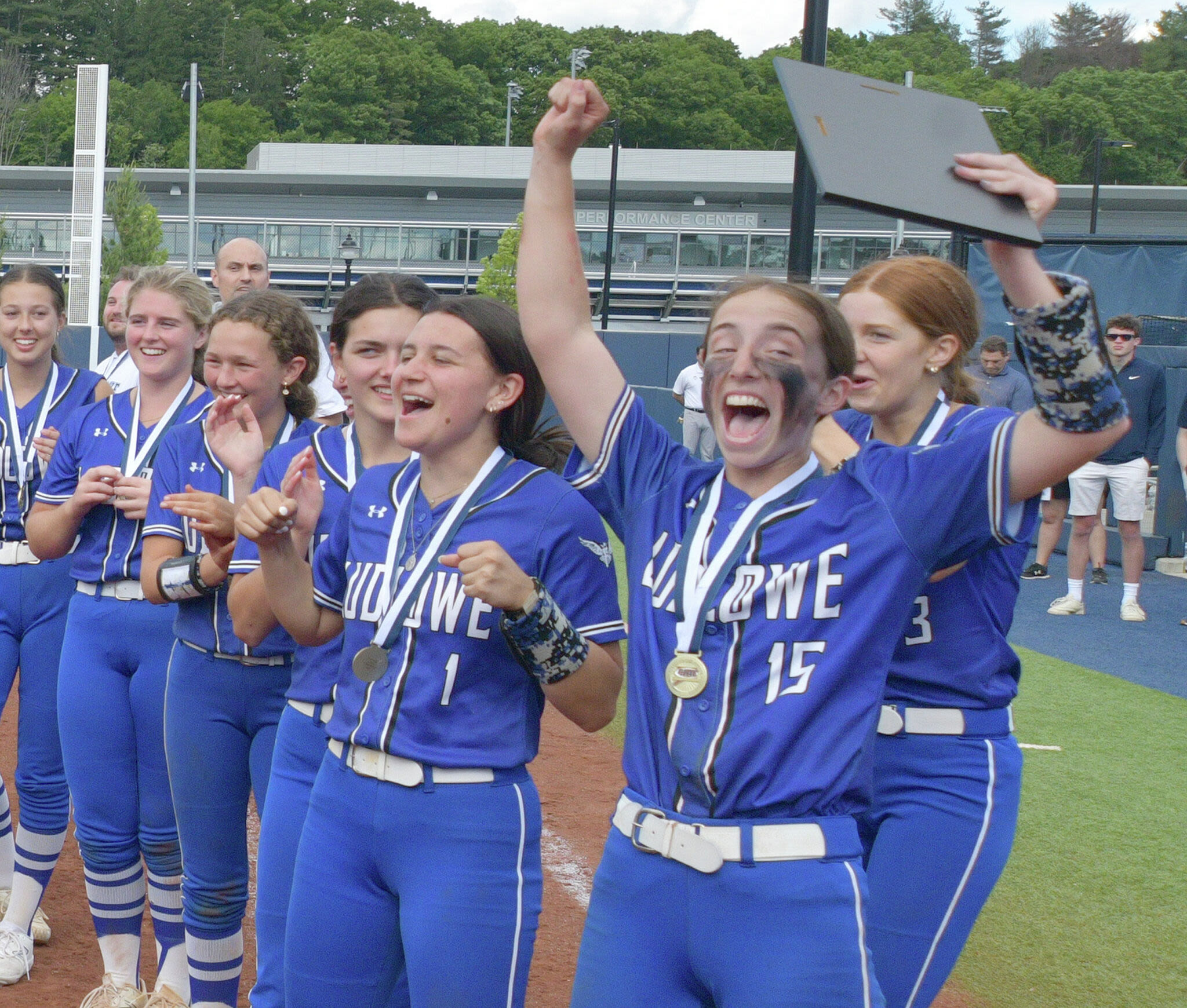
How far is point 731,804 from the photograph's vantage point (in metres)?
2.21

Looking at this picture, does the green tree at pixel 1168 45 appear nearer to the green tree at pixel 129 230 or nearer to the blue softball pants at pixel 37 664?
the green tree at pixel 129 230

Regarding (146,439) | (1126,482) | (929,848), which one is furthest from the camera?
(1126,482)

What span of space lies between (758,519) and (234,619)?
5.08ft

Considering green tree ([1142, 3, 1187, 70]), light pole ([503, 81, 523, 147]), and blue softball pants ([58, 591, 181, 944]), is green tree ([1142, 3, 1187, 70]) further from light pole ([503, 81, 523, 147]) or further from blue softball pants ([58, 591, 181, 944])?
blue softball pants ([58, 591, 181, 944])

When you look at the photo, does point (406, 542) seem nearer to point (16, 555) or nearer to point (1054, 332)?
point (1054, 332)

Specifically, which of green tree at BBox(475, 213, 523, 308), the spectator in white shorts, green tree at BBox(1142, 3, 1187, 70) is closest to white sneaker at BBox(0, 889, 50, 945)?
the spectator in white shorts

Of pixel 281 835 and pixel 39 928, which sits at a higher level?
pixel 281 835

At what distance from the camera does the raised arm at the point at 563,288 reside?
2535 mm

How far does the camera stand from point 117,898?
4.16 m

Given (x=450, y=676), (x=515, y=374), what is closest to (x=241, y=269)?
(x=515, y=374)

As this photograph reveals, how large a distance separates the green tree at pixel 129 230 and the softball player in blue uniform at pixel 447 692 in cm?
5175

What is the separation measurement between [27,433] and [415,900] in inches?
120

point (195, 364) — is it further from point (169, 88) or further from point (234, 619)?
point (169, 88)

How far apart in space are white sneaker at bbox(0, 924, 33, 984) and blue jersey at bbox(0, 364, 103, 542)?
132cm
